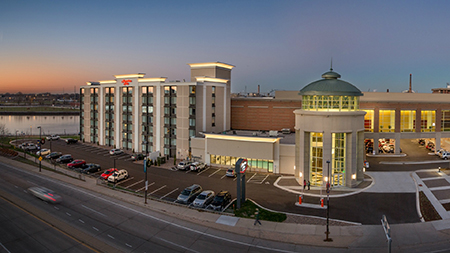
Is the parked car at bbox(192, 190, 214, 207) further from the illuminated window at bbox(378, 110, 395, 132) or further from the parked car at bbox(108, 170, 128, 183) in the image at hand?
the illuminated window at bbox(378, 110, 395, 132)

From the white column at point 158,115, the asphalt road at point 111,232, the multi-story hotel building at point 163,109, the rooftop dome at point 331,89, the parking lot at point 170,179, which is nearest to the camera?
the asphalt road at point 111,232

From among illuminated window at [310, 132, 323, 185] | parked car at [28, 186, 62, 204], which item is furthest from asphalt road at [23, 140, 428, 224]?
parked car at [28, 186, 62, 204]

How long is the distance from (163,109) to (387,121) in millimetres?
50918

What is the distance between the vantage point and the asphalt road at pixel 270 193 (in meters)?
29.5

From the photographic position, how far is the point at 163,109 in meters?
60.5

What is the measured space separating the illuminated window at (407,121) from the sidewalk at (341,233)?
136 ft

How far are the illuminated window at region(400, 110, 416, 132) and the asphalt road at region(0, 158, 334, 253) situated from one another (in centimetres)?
5306

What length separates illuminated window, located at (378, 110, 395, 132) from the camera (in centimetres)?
6294

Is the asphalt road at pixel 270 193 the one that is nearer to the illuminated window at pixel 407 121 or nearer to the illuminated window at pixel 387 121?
the illuminated window at pixel 407 121

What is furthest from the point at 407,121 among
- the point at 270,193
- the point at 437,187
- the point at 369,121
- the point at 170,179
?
the point at 170,179

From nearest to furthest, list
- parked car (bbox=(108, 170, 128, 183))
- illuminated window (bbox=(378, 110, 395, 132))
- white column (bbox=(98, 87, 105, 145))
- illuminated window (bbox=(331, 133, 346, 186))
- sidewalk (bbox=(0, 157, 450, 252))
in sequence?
sidewalk (bbox=(0, 157, 450, 252))
illuminated window (bbox=(331, 133, 346, 186))
parked car (bbox=(108, 170, 128, 183))
illuminated window (bbox=(378, 110, 395, 132))
white column (bbox=(98, 87, 105, 145))

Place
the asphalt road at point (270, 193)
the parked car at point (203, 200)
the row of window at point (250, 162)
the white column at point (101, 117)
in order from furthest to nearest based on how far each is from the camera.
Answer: the white column at point (101, 117) → the row of window at point (250, 162) → the parked car at point (203, 200) → the asphalt road at point (270, 193)

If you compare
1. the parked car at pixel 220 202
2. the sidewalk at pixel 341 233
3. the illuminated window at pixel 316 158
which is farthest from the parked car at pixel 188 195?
the illuminated window at pixel 316 158

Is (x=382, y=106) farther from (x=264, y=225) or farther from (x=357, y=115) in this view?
(x=264, y=225)
